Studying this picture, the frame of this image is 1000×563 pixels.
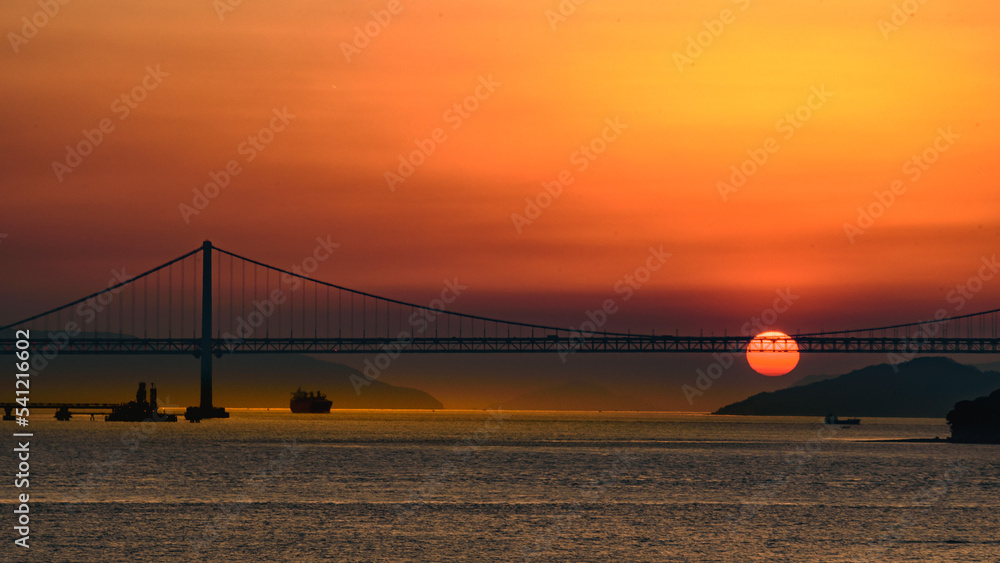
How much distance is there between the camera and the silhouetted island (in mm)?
112438

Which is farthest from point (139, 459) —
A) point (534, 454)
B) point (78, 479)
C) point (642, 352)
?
point (642, 352)

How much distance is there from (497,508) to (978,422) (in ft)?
259

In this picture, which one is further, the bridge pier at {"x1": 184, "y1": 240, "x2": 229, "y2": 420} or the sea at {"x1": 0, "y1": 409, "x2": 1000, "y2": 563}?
the bridge pier at {"x1": 184, "y1": 240, "x2": 229, "y2": 420}

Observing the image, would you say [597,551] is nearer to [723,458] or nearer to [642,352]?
[723,458]

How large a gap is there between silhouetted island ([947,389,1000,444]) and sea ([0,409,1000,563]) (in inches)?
1067

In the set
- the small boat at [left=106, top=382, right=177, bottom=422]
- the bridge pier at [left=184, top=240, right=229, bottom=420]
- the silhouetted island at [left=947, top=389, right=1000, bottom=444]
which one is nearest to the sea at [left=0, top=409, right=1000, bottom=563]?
the silhouetted island at [left=947, top=389, right=1000, bottom=444]

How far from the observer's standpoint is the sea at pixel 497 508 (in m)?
35.1

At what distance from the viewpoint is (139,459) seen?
77.5 metres

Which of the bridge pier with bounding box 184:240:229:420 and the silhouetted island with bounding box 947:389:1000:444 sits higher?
the bridge pier with bounding box 184:240:229:420

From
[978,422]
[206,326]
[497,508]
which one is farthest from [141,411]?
[497,508]

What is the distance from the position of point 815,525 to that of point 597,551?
10471 mm

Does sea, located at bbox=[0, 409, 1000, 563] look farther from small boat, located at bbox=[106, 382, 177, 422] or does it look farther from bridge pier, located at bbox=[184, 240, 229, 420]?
small boat, located at bbox=[106, 382, 177, 422]

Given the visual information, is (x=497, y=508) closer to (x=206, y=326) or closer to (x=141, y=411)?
(x=206, y=326)

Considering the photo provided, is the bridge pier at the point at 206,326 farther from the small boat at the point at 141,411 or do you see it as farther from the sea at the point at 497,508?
the sea at the point at 497,508
